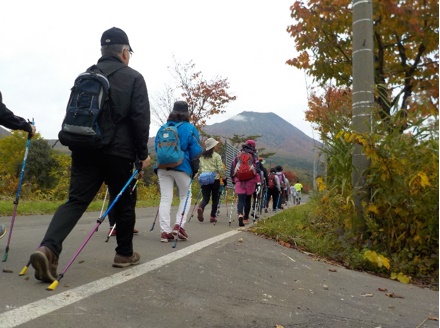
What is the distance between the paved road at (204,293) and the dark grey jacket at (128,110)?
109 cm

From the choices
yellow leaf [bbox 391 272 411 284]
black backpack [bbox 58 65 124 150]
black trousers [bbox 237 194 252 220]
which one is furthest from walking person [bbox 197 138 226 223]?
black backpack [bbox 58 65 124 150]

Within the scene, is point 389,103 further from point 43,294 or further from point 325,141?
point 43,294

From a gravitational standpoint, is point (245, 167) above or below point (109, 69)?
below

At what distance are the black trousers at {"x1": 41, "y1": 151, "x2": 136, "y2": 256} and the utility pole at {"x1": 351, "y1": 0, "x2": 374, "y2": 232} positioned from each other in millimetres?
2930

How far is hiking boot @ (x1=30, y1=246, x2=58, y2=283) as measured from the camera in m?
3.02

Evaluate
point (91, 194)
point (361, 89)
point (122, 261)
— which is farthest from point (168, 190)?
point (361, 89)

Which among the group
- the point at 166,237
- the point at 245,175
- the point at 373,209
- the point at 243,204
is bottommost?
the point at 166,237

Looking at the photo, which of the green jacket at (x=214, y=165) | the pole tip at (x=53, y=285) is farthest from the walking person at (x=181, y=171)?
the green jacket at (x=214, y=165)

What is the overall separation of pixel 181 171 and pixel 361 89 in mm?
2624

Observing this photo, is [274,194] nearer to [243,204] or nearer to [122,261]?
[243,204]

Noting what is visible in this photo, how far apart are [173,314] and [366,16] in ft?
15.4

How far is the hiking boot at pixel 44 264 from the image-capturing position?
3.02 metres

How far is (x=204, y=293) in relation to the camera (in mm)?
3273

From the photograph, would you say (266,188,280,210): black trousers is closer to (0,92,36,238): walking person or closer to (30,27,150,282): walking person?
(30,27,150,282): walking person
